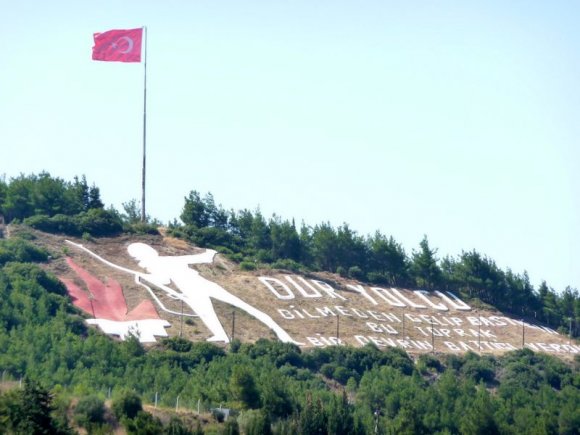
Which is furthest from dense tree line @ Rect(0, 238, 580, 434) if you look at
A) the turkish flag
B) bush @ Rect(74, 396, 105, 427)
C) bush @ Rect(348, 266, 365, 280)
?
bush @ Rect(348, 266, 365, 280)

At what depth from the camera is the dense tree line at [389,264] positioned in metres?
78.8

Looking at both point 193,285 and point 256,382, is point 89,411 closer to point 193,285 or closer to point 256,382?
point 256,382

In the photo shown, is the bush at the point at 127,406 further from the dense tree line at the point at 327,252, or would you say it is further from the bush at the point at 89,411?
the dense tree line at the point at 327,252

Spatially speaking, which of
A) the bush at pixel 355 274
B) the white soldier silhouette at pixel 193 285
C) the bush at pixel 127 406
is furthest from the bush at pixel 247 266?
the bush at pixel 127 406

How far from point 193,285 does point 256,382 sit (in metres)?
17.8

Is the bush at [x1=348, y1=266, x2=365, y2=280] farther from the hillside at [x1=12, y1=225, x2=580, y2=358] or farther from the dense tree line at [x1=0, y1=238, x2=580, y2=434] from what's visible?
the dense tree line at [x1=0, y1=238, x2=580, y2=434]

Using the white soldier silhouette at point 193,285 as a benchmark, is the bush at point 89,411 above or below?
below

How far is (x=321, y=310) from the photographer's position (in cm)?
7050

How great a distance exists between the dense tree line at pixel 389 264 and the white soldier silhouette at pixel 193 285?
464 centimetres

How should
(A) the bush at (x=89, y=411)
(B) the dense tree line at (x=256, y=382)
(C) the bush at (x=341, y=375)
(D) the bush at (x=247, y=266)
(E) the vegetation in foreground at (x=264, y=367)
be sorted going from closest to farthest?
(A) the bush at (x=89, y=411), (B) the dense tree line at (x=256, y=382), (E) the vegetation in foreground at (x=264, y=367), (C) the bush at (x=341, y=375), (D) the bush at (x=247, y=266)

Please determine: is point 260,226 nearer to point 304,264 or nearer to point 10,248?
point 304,264

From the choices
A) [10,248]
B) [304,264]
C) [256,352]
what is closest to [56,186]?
[10,248]

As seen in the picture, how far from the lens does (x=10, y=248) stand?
6944 centimetres

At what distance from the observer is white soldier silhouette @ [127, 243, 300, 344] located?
218 ft
